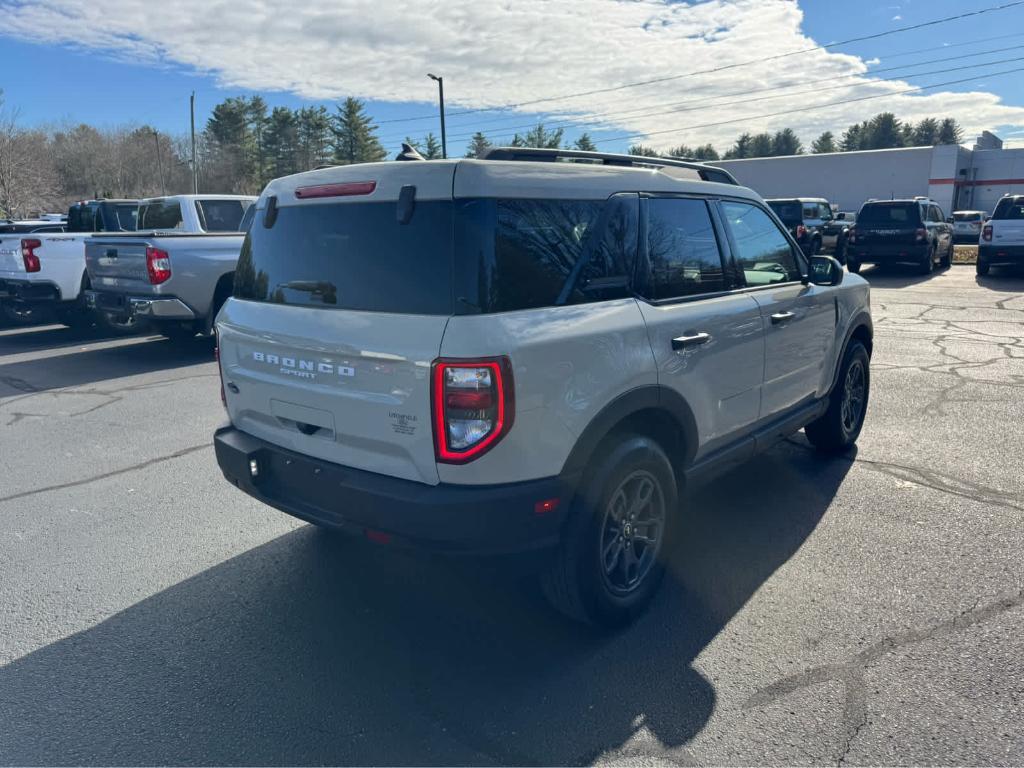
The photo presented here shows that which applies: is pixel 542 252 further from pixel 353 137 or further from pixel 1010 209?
pixel 353 137

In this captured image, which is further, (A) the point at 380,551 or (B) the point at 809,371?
(B) the point at 809,371

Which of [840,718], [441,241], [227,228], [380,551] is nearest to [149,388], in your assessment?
[227,228]

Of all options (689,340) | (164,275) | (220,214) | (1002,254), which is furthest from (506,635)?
(1002,254)

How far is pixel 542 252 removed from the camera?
3031 mm

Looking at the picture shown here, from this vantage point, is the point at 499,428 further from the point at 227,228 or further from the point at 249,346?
the point at 227,228

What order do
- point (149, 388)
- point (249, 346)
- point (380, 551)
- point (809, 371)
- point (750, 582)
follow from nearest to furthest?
point (249, 346)
point (750, 582)
point (380, 551)
point (809, 371)
point (149, 388)

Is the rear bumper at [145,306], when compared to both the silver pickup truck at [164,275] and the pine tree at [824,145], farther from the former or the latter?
the pine tree at [824,145]

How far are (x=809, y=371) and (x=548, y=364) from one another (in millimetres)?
2695

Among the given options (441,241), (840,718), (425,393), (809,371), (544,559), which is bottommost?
(840,718)

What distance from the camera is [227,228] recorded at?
11328mm

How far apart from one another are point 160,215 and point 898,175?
46715mm

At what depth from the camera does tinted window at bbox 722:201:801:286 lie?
4.27 m

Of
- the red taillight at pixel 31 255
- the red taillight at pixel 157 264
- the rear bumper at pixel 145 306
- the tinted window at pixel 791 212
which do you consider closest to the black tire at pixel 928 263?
the tinted window at pixel 791 212

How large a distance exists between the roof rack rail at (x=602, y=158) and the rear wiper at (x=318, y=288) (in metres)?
0.84
